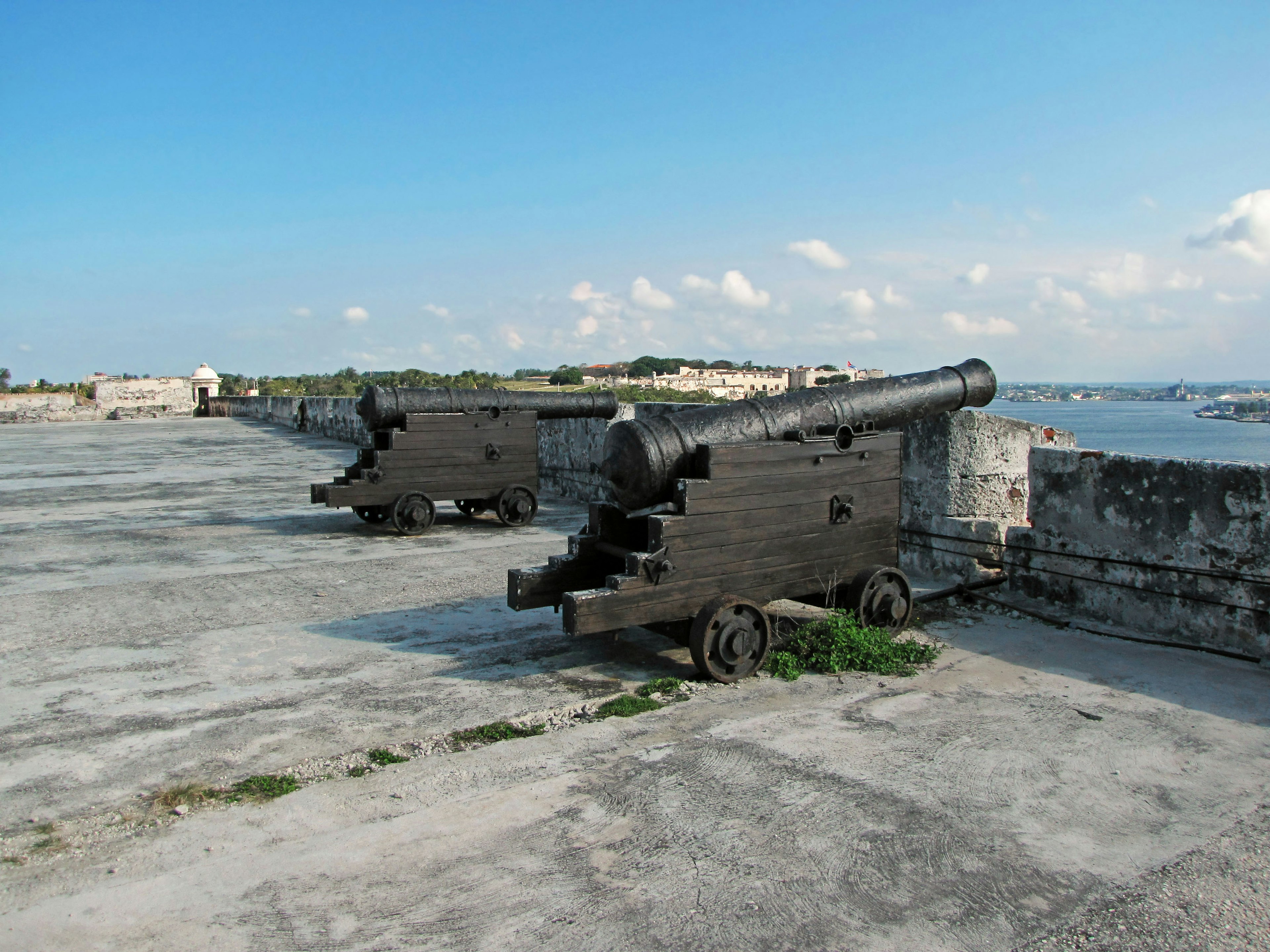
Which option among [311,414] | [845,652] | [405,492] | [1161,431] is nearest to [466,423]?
[405,492]

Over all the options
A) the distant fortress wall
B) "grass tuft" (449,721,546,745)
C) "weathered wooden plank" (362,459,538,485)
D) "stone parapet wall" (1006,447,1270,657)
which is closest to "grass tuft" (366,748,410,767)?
"grass tuft" (449,721,546,745)

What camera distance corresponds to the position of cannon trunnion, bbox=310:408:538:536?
8.40 meters

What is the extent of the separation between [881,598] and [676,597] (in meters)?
1.19

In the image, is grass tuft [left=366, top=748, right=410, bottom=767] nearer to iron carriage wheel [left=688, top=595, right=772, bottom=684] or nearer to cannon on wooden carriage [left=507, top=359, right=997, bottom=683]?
cannon on wooden carriage [left=507, top=359, right=997, bottom=683]

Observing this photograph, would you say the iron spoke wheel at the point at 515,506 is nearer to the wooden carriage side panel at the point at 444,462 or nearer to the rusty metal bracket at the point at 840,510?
the wooden carriage side panel at the point at 444,462

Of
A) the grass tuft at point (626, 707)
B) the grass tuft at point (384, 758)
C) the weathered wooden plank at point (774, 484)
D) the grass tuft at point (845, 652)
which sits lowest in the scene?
the grass tuft at point (384, 758)

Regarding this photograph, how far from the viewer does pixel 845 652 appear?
4.38 m

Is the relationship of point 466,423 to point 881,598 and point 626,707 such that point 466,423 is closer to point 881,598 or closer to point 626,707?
point 881,598

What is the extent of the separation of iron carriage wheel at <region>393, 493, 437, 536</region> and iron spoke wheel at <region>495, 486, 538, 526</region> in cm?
64

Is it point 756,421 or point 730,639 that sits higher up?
point 756,421

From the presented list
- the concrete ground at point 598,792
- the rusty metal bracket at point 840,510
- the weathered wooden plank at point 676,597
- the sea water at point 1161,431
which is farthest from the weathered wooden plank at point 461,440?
the rusty metal bracket at point 840,510

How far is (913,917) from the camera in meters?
2.35

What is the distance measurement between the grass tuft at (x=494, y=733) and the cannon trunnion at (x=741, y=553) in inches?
21.3

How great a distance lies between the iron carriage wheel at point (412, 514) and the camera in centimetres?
837
